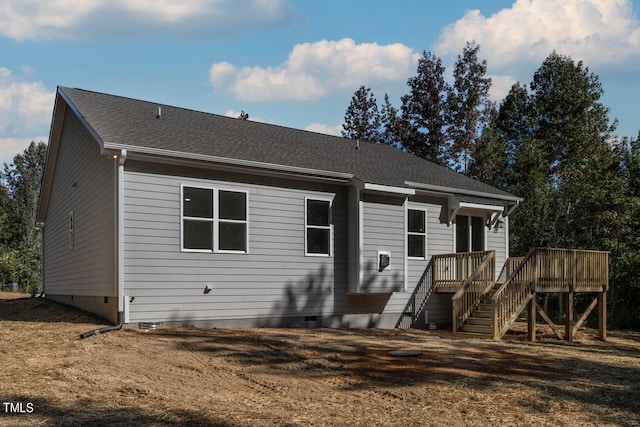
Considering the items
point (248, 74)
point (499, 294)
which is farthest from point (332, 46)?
point (499, 294)

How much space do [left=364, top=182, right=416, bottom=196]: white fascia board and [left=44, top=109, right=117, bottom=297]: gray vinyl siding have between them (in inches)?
228

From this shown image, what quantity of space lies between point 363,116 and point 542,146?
951 centimetres

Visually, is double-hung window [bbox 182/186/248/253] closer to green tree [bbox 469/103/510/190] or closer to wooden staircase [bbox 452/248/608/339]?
wooden staircase [bbox 452/248/608/339]

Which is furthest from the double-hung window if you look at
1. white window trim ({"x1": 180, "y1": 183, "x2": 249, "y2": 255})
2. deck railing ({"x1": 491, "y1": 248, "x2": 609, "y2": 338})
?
deck railing ({"x1": 491, "y1": 248, "x2": 609, "y2": 338})

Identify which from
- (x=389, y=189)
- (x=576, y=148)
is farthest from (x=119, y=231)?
(x=576, y=148)

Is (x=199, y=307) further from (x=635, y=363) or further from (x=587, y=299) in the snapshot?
(x=587, y=299)

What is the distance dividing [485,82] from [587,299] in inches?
458

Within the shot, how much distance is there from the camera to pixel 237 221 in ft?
42.8

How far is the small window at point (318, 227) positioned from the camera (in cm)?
1429

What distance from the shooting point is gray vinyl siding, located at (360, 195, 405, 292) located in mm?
14609

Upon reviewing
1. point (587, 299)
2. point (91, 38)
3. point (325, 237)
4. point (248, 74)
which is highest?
point (248, 74)

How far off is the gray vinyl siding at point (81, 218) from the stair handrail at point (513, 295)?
8.45m

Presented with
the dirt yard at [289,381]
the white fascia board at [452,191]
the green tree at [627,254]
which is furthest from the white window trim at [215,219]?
the green tree at [627,254]

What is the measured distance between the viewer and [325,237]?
14539 mm
